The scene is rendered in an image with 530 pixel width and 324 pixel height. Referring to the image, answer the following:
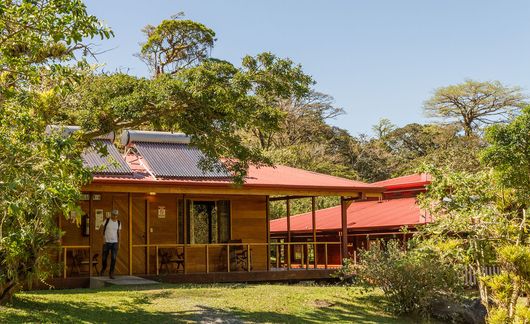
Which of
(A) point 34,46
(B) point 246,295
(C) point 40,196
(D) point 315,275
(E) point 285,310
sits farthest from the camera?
(D) point 315,275

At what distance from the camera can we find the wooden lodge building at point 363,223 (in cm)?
2431

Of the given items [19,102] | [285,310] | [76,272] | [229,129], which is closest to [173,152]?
[76,272]

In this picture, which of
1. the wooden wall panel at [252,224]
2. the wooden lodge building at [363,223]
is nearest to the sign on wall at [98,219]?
the wooden wall panel at [252,224]

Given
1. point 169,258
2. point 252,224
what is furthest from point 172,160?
point 252,224

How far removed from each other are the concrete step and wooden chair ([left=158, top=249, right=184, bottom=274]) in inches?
77.7

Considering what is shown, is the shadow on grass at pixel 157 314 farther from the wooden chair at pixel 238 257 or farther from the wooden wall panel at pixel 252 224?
the wooden wall panel at pixel 252 224

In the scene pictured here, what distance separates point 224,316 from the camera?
39.2 feet

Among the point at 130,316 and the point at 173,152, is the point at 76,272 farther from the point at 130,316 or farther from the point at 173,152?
the point at 130,316

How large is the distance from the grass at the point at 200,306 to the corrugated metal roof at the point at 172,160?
3.92 metres

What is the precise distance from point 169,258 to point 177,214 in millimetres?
1317

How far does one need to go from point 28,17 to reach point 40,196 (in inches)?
91.7

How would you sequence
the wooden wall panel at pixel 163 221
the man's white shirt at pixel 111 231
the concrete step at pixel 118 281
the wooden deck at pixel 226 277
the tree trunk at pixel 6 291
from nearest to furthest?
the tree trunk at pixel 6 291 < the concrete step at pixel 118 281 < the man's white shirt at pixel 111 231 < the wooden deck at pixel 226 277 < the wooden wall panel at pixel 163 221

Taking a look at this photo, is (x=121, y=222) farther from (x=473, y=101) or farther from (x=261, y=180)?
(x=473, y=101)

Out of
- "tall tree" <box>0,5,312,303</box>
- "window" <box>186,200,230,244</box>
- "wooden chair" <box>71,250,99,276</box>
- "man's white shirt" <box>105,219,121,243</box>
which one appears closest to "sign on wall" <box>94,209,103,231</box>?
"wooden chair" <box>71,250,99,276</box>
